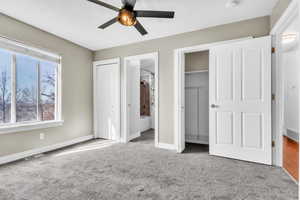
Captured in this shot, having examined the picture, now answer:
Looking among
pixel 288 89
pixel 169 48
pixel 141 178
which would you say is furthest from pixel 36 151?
pixel 288 89

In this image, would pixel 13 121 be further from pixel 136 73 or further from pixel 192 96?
pixel 192 96

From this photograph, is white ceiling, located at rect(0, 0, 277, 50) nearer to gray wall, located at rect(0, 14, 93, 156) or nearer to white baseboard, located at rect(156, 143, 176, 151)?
gray wall, located at rect(0, 14, 93, 156)

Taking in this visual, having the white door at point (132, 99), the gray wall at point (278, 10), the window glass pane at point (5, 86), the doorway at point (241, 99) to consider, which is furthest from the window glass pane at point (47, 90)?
the gray wall at point (278, 10)

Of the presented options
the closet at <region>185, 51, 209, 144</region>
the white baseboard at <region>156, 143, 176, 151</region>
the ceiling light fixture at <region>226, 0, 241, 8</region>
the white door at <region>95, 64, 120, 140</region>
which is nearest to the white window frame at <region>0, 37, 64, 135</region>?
the white door at <region>95, 64, 120, 140</region>

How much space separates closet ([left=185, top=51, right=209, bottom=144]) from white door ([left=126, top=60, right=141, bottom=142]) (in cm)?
146

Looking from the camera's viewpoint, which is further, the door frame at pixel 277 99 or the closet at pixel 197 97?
the closet at pixel 197 97

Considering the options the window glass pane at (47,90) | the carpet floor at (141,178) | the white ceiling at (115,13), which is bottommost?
the carpet floor at (141,178)

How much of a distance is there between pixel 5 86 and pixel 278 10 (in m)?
4.60

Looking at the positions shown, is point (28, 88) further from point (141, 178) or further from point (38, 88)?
point (141, 178)

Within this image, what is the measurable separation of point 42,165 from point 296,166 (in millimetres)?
4017

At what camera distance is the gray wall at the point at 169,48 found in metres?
2.85

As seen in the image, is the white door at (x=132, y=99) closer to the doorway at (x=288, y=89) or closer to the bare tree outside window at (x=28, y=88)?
the bare tree outside window at (x=28, y=88)

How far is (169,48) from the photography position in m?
3.42

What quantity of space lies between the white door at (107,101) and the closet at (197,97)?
1.83 meters
